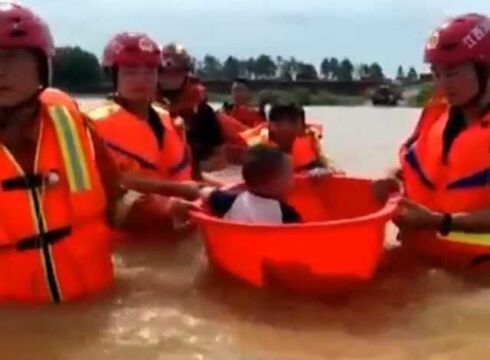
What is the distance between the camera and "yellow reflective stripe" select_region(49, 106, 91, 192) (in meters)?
4.94

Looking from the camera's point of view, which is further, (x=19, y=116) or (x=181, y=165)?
(x=181, y=165)

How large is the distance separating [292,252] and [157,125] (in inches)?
78.5

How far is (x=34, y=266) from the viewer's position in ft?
15.9

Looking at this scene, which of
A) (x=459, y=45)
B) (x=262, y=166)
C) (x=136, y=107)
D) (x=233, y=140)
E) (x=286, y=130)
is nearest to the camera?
(x=262, y=166)

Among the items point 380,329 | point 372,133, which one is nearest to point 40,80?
point 380,329

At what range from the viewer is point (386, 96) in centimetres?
3566

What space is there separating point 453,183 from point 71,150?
1.86 meters

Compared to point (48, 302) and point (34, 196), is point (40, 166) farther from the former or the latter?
point (48, 302)

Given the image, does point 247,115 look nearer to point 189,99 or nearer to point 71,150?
point 189,99

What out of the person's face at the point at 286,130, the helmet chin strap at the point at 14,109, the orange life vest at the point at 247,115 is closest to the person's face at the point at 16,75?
the helmet chin strap at the point at 14,109

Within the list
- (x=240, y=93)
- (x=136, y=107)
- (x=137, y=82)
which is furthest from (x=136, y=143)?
(x=240, y=93)

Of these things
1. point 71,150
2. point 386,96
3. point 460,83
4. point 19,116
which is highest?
point 460,83

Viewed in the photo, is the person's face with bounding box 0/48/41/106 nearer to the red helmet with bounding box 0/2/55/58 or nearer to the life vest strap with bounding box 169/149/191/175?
the red helmet with bounding box 0/2/55/58

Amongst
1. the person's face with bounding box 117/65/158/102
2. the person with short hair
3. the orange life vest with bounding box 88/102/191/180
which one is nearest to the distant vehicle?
the orange life vest with bounding box 88/102/191/180
